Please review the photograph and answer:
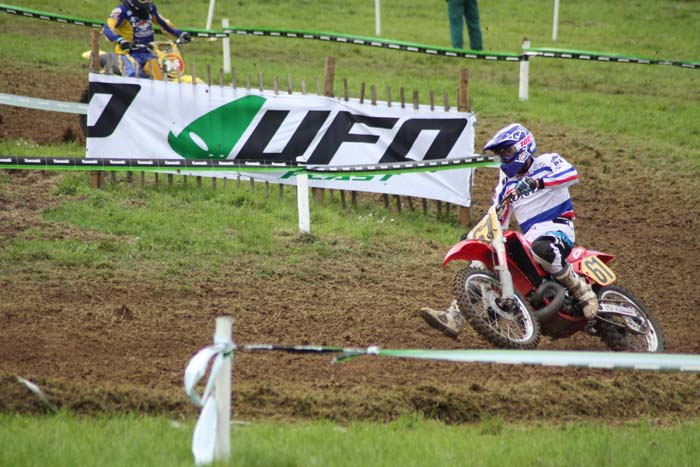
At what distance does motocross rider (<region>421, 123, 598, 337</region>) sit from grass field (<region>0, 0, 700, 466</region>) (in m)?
1.61

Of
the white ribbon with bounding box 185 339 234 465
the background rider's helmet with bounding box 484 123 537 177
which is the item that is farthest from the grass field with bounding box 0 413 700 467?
the background rider's helmet with bounding box 484 123 537 177

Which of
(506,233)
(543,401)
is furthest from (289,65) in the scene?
(543,401)

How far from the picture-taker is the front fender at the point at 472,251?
327 inches

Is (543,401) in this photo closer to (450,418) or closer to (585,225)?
(450,418)

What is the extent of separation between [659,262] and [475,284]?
17.3ft

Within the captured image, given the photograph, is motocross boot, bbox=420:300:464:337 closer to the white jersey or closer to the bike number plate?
the white jersey

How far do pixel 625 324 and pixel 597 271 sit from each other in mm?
524

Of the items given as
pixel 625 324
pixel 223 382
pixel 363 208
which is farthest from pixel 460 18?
pixel 223 382

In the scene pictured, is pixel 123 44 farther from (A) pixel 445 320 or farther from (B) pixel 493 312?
(B) pixel 493 312

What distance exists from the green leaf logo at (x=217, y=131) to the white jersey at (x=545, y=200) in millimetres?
5292

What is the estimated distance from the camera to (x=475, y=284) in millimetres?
8195

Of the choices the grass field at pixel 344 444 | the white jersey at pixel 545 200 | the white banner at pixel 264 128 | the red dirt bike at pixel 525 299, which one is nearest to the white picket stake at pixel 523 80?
the white banner at pixel 264 128

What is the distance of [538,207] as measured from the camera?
8.88 metres

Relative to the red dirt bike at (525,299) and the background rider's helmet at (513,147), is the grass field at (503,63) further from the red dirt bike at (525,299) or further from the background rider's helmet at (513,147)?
the background rider's helmet at (513,147)
